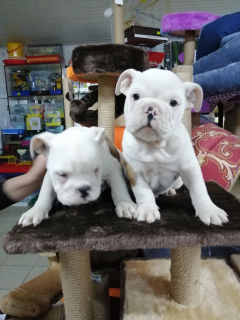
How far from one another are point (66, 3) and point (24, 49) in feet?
4.74

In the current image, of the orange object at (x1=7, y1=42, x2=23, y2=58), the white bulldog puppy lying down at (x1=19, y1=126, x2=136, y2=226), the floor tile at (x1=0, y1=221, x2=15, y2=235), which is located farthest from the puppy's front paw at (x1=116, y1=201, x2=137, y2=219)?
the orange object at (x1=7, y1=42, x2=23, y2=58)

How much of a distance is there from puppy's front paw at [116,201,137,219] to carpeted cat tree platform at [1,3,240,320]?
20 mm

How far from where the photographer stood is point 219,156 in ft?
4.38

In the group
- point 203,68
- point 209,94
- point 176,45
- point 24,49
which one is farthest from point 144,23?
point 24,49

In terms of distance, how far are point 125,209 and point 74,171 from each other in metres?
0.18

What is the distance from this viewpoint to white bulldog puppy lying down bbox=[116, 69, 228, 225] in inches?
26.8

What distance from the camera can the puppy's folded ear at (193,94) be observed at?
2.48ft

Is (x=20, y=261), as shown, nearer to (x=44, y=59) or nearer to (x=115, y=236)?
(x=115, y=236)

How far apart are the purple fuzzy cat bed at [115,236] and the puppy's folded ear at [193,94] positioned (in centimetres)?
31

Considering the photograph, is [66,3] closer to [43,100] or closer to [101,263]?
[43,100]

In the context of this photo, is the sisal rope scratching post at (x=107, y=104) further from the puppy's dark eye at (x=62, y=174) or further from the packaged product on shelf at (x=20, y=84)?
the packaged product on shelf at (x=20, y=84)

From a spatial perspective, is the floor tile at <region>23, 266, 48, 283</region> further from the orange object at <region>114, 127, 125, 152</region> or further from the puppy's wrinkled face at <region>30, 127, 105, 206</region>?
the puppy's wrinkled face at <region>30, 127, 105, 206</region>

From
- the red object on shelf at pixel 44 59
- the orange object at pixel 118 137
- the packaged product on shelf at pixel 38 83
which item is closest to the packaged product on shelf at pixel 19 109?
the packaged product on shelf at pixel 38 83

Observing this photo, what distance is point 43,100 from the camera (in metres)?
3.87
